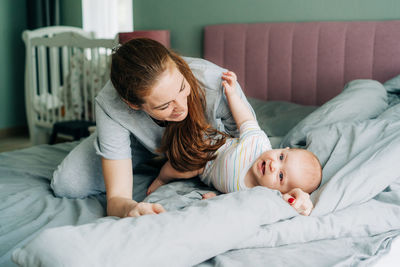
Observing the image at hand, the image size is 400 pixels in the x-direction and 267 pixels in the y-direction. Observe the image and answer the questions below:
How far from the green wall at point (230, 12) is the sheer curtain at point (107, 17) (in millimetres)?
433

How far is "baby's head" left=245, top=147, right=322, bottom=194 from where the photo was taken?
1.17 m

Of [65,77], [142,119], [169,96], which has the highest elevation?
[169,96]

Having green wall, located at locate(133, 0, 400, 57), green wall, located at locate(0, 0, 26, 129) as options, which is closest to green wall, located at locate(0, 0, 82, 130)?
green wall, located at locate(0, 0, 26, 129)

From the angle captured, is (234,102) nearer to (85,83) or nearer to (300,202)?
(300,202)

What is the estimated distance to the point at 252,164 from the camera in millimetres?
1217

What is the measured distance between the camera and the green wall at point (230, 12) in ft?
7.03

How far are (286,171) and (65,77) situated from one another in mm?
2546

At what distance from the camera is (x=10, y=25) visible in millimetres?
3938

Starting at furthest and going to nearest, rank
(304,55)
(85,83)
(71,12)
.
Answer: (71,12)
(85,83)
(304,55)

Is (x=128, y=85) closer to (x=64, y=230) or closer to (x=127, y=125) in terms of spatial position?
(x=127, y=125)

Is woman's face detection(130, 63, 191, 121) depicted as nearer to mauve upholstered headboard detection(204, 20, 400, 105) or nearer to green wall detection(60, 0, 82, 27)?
mauve upholstered headboard detection(204, 20, 400, 105)

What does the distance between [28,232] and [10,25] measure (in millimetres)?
3380

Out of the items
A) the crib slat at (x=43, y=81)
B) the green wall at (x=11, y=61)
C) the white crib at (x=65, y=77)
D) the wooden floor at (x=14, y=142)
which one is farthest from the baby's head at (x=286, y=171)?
the green wall at (x=11, y=61)

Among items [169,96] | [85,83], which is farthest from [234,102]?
[85,83]
